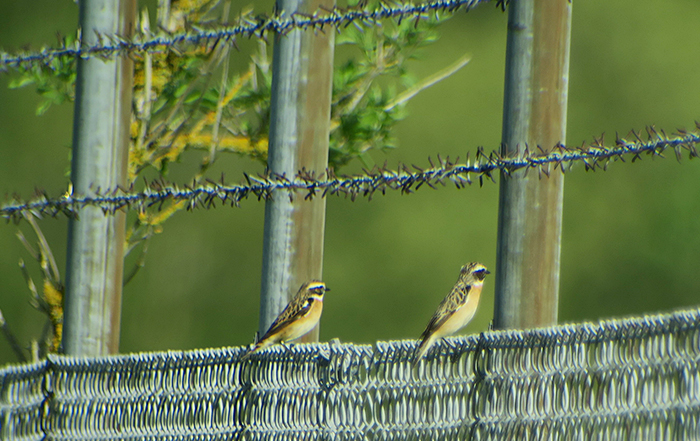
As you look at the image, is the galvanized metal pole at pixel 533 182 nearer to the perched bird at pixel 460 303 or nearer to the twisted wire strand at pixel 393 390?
the twisted wire strand at pixel 393 390

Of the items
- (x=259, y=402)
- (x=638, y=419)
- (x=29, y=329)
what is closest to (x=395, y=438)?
(x=259, y=402)

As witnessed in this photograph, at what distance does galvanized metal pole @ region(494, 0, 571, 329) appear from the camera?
3049mm

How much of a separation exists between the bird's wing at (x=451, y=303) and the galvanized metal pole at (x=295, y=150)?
876 mm

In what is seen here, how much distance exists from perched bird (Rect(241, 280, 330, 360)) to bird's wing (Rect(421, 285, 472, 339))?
0.54 meters

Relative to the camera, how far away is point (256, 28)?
3.83 m

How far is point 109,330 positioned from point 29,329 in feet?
25.7

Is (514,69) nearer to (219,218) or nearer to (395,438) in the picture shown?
(395,438)

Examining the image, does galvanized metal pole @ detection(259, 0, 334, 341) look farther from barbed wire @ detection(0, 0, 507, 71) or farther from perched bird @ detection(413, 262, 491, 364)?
perched bird @ detection(413, 262, 491, 364)

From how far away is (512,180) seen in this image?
10.1 ft

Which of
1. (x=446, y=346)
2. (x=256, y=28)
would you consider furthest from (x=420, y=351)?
(x=256, y=28)

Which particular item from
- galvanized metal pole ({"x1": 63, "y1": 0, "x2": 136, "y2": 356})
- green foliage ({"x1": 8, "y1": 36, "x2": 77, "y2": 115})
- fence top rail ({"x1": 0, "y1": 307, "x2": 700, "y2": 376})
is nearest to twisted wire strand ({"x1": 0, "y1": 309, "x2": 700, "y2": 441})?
fence top rail ({"x1": 0, "y1": 307, "x2": 700, "y2": 376})

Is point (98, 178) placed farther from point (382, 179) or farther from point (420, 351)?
point (420, 351)

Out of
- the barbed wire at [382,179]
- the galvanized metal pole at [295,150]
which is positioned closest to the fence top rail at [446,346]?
the galvanized metal pole at [295,150]

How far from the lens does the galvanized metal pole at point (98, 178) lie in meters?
4.15
